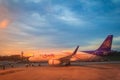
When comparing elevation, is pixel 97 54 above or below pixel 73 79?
above

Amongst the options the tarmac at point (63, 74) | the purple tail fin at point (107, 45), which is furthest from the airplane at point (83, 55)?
the tarmac at point (63, 74)

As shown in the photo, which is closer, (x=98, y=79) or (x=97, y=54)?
(x=98, y=79)

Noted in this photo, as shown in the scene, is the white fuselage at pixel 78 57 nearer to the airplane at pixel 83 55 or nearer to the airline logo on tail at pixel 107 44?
the airplane at pixel 83 55

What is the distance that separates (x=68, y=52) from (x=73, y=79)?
1224 inches

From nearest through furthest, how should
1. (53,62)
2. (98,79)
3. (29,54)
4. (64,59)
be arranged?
1. (98,79)
2. (53,62)
3. (64,59)
4. (29,54)

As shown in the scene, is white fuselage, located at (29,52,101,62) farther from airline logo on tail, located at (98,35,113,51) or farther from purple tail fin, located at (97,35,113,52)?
airline logo on tail, located at (98,35,113,51)

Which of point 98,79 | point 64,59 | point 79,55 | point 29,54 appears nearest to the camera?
point 98,79

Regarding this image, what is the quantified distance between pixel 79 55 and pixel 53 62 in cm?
1011

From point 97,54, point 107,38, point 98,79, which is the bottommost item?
point 98,79

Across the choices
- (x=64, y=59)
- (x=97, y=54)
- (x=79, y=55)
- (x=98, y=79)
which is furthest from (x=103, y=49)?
(x=98, y=79)

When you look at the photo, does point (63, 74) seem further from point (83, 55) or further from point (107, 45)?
point (107, 45)

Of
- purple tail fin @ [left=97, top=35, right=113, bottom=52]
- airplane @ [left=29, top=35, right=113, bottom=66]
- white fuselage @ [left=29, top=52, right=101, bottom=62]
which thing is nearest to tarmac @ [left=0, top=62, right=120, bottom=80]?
airplane @ [left=29, top=35, right=113, bottom=66]

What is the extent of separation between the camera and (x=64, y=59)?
5075 centimetres

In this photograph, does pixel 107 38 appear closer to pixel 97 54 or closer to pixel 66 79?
pixel 97 54
